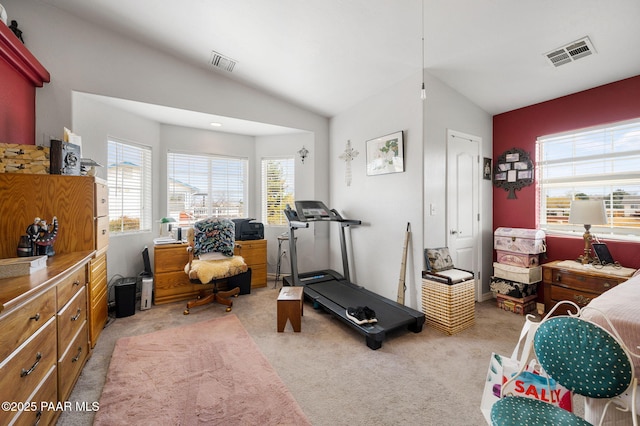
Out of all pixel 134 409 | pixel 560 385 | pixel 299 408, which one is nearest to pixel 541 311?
pixel 560 385

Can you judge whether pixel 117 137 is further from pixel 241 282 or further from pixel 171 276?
pixel 241 282

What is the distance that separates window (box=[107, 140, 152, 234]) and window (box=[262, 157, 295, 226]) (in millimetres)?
1810

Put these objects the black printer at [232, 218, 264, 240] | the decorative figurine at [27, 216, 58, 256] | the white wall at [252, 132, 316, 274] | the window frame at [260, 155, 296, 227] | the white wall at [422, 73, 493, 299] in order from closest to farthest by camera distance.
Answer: the decorative figurine at [27, 216, 58, 256] → the white wall at [422, 73, 493, 299] → the black printer at [232, 218, 264, 240] → the white wall at [252, 132, 316, 274] → the window frame at [260, 155, 296, 227]

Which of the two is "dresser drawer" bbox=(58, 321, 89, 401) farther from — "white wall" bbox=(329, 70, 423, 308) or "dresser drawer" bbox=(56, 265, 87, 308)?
"white wall" bbox=(329, 70, 423, 308)

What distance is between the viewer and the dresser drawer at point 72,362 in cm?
162

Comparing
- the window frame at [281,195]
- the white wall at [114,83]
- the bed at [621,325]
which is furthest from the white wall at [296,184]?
the bed at [621,325]

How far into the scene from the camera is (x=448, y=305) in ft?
8.73

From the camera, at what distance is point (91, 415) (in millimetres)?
1663

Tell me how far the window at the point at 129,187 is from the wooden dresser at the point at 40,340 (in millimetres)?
1840

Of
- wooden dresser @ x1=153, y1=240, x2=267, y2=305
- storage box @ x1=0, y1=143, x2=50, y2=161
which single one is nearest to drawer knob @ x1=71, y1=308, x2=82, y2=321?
storage box @ x1=0, y1=143, x2=50, y2=161

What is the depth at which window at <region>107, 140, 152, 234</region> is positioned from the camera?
11.6 feet

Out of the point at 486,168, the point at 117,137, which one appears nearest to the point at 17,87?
the point at 117,137

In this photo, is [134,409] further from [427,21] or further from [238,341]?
[427,21]

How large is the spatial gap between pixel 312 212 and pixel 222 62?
2.29 m
